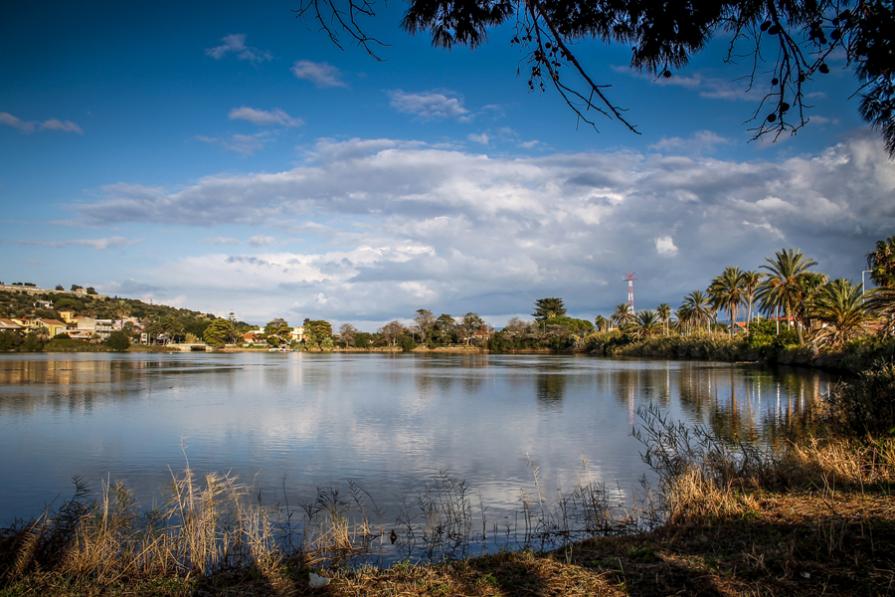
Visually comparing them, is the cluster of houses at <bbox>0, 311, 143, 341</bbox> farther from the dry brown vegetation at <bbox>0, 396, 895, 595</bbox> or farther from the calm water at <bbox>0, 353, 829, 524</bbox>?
the dry brown vegetation at <bbox>0, 396, 895, 595</bbox>

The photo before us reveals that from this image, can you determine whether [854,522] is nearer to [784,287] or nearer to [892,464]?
[892,464]

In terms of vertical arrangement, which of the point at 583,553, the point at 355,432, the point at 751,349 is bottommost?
the point at 355,432

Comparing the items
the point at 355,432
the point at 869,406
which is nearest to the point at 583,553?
the point at 869,406

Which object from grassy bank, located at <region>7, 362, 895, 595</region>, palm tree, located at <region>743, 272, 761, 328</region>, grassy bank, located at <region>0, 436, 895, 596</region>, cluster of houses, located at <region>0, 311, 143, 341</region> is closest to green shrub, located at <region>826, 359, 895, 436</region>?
grassy bank, located at <region>7, 362, 895, 595</region>

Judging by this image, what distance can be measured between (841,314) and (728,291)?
29.1 meters

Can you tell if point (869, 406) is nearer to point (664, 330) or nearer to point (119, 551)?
point (119, 551)

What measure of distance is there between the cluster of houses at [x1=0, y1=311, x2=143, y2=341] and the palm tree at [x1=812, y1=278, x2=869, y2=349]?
131m

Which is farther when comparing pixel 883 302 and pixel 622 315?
pixel 622 315

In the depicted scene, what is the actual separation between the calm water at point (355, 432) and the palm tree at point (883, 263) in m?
6.39

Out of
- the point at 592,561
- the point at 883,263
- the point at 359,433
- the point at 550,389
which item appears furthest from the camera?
the point at 550,389

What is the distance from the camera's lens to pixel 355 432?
66.4 feet

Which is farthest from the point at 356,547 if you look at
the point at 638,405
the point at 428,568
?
A: the point at 638,405

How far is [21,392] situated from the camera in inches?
1268

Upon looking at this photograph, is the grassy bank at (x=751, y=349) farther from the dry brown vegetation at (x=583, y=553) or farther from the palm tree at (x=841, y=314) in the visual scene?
the dry brown vegetation at (x=583, y=553)
